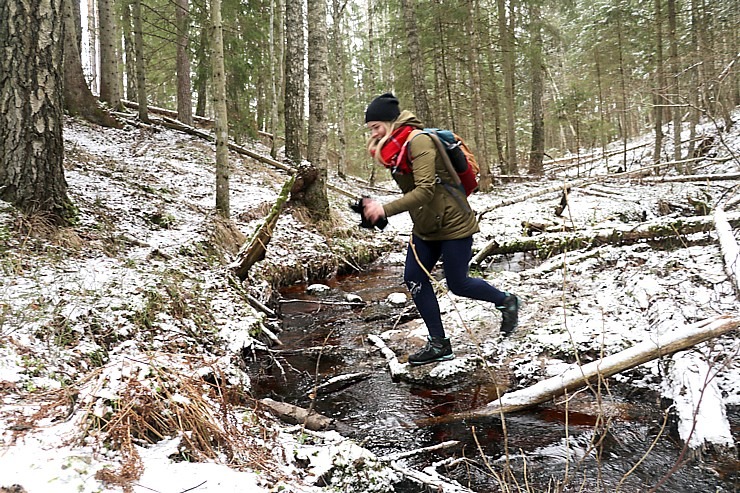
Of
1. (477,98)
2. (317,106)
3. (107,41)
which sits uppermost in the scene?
(107,41)

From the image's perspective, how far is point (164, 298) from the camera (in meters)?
4.57

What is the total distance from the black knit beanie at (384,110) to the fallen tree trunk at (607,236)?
270 cm

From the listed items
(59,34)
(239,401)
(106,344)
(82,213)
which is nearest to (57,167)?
(82,213)

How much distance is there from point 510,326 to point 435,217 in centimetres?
131

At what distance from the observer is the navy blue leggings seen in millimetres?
4102

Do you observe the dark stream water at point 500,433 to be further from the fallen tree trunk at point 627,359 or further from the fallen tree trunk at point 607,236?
the fallen tree trunk at point 607,236

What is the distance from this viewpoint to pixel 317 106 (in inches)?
370

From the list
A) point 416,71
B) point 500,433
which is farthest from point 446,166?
point 416,71

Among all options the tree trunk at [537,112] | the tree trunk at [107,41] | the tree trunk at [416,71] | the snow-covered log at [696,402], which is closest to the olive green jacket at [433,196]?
the snow-covered log at [696,402]

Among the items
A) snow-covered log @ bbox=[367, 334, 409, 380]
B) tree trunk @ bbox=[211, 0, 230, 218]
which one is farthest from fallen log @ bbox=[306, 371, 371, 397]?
tree trunk @ bbox=[211, 0, 230, 218]

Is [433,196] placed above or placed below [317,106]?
below

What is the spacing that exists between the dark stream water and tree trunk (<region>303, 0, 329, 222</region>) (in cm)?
495

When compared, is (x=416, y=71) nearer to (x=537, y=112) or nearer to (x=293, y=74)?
(x=293, y=74)

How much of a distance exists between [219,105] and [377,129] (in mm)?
4423
